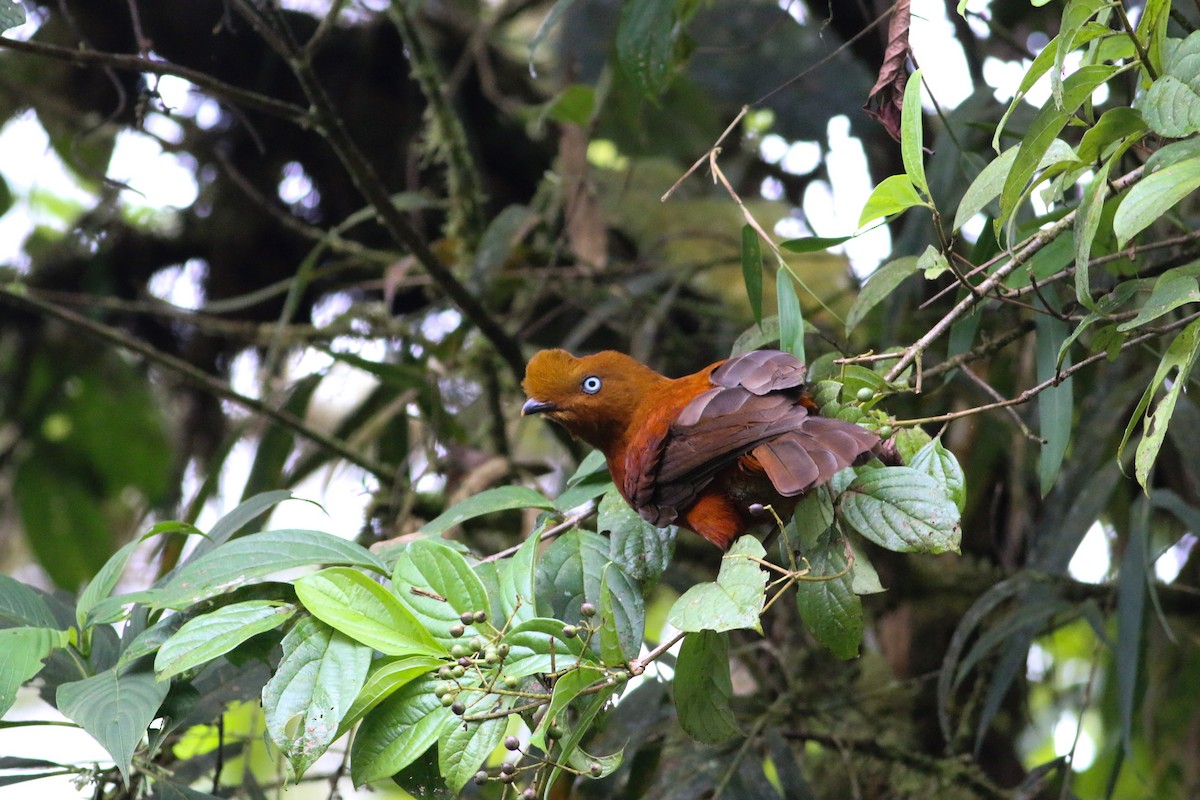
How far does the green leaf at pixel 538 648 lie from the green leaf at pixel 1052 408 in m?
0.86

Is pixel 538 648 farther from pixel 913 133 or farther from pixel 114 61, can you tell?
pixel 114 61

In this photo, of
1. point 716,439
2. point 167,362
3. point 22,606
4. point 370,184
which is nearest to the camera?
point 22,606

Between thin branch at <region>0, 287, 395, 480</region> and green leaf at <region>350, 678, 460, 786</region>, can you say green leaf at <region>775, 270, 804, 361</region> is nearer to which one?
green leaf at <region>350, 678, 460, 786</region>

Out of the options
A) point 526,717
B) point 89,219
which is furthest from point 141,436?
point 526,717

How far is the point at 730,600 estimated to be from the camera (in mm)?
1474

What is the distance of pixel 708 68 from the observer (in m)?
4.48

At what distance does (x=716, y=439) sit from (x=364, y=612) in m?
0.76

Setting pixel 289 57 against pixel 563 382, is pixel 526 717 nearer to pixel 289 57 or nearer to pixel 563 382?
pixel 563 382

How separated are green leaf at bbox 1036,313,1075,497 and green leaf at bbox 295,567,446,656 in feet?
3.57

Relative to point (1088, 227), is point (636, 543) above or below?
below

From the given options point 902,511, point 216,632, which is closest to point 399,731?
point 216,632

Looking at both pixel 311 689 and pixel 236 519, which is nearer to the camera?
pixel 311 689

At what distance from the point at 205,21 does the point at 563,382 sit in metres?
2.83

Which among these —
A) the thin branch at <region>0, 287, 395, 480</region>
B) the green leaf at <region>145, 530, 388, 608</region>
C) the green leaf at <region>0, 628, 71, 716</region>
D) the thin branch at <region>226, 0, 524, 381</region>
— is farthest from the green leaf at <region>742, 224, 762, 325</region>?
the thin branch at <region>0, 287, 395, 480</region>
